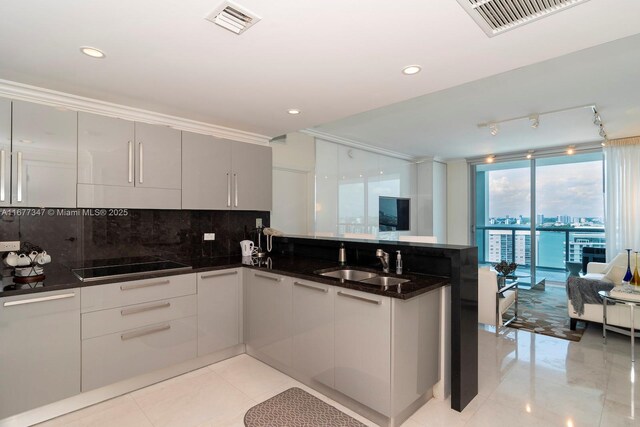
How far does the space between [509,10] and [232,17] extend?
1360mm

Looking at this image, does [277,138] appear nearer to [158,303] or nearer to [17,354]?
[158,303]

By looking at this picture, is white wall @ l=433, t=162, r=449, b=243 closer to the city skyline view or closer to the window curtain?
the city skyline view

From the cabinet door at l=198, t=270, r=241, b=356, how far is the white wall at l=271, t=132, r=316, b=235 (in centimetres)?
132

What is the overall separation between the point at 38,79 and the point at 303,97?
1.93m

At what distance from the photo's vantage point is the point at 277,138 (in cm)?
412

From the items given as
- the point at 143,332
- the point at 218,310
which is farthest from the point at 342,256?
the point at 143,332

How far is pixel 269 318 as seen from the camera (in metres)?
2.79

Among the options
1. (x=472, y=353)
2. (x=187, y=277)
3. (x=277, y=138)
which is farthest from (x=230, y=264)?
(x=472, y=353)

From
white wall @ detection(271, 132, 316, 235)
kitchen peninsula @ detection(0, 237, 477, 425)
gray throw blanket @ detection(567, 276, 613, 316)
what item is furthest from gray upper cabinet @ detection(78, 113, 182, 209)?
gray throw blanket @ detection(567, 276, 613, 316)

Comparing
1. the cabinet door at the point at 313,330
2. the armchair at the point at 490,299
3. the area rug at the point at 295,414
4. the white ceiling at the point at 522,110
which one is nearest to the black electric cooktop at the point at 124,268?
the cabinet door at the point at 313,330

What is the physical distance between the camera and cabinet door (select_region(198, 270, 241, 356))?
2807 millimetres

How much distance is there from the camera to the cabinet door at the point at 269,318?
262 cm

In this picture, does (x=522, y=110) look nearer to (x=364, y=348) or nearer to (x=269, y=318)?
(x=364, y=348)

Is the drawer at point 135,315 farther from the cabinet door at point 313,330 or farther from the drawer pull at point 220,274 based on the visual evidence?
the cabinet door at point 313,330
